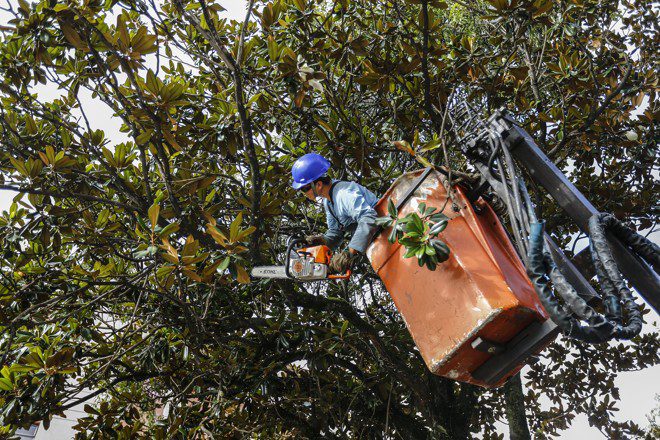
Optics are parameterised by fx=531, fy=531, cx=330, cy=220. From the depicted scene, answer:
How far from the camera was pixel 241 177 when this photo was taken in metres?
4.88

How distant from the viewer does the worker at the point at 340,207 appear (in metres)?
2.81

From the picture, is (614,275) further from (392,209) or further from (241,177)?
(241,177)

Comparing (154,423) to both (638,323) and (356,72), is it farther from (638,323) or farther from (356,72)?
(638,323)

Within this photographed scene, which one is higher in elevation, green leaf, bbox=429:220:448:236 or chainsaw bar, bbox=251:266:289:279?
chainsaw bar, bbox=251:266:289:279

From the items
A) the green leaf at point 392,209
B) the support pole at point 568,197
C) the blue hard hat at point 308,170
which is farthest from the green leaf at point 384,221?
the blue hard hat at point 308,170

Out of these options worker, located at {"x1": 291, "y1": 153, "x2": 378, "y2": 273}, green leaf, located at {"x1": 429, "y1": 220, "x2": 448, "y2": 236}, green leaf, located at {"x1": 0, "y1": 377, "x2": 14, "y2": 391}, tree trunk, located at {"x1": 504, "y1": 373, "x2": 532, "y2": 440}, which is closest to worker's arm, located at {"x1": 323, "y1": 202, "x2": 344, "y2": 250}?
worker, located at {"x1": 291, "y1": 153, "x2": 378, "y2": 273}

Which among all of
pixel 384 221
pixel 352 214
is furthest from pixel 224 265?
pixel 384 221

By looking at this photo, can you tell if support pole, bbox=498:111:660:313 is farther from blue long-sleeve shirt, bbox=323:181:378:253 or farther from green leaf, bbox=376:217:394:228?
blue long-sleeve shirt, bbox=323:181:378:253

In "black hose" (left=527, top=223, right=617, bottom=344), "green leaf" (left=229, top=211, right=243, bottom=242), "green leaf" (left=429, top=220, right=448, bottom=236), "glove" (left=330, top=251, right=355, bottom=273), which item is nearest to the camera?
"black hose" (left=527, top=223, right=617, bottom=344)

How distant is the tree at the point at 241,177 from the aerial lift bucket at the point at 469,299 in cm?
102

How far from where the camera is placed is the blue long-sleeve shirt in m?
2.79

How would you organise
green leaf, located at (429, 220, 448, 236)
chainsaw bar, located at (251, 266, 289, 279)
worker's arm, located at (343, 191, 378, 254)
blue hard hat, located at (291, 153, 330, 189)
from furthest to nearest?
blue hard hat, located at (291, 153, 330, 189), chainsaw bar, located at (251, 266, 289, 279), worker's arm, located at (343, 191, 378, 254), green leaf, located at (429, 220, 448, 236)

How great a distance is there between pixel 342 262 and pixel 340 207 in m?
0.39

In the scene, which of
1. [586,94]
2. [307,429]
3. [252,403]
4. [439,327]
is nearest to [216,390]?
[252,403]
